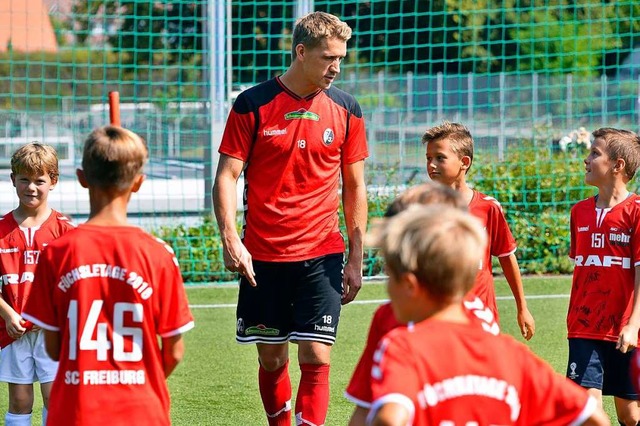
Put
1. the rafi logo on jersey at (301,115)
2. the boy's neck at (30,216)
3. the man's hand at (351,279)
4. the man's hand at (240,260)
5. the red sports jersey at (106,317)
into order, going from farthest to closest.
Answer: the man's hand at (351,279) → the rafi logo on jersey at (301,115) → the boy's neck at (30,216) → the man's hand at (240,260) → the red sports jersey at (106,317)

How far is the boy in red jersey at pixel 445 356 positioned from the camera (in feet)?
8.03

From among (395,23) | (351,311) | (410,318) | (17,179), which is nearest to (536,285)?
(351,311)

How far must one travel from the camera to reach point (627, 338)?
484cm

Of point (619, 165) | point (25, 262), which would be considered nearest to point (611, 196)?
point (619, 165)

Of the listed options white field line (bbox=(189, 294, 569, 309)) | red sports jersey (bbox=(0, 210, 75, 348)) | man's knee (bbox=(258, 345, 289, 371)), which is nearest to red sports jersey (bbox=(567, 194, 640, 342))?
man's knee (bbox=(258, 345, 289, 371))

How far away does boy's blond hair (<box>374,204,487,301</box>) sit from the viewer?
249 cm

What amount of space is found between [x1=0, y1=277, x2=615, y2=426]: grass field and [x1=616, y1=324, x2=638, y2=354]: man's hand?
1314mm

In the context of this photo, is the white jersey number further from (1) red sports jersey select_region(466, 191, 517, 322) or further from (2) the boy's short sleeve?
(1) red sports jersey select_region(466, 191, 517, 322)

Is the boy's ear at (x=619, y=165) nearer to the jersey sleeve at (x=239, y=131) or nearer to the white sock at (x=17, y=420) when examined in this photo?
the jersey sleeve at (x=239, y=131)

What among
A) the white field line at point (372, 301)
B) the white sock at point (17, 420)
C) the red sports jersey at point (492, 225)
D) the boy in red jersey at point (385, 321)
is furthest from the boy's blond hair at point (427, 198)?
the white field line at point (372, 301)

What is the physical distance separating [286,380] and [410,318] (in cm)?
285

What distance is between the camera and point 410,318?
103 inches

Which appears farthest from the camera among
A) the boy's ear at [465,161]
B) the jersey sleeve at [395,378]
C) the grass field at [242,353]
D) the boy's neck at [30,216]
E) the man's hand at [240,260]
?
the grass field at [242,353]

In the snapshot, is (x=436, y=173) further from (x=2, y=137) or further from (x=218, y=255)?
(x=2, y=137)
